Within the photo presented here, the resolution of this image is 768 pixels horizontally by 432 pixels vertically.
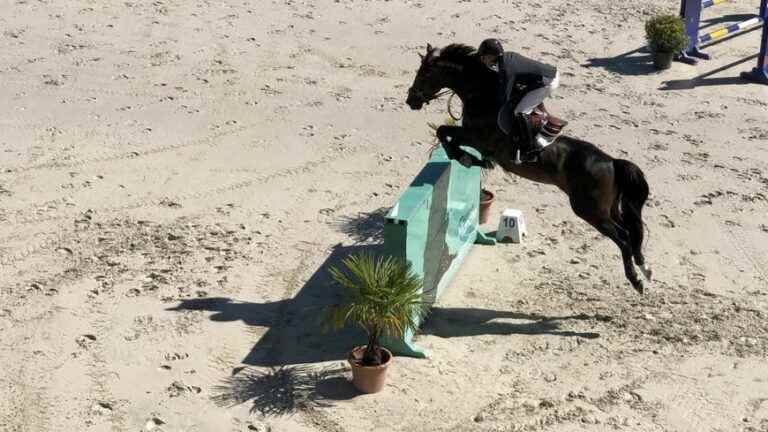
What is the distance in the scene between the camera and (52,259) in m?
10.5

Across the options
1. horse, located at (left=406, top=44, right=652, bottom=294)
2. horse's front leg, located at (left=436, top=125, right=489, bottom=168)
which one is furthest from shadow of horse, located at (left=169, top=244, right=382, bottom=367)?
horse, located at (left=406, top=44, right=652, bottom=294)

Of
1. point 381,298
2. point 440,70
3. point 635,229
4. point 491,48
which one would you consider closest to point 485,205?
point 635,229

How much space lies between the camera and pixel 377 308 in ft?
27.4

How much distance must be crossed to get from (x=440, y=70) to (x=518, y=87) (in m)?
0.69

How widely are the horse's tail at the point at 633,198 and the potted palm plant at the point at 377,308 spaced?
230 cm

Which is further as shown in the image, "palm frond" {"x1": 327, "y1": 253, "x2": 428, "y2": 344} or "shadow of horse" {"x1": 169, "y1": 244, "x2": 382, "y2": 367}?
"shadow of horse" {"x1": 169, "y1": 244, "x2": 382, "y2": 367}

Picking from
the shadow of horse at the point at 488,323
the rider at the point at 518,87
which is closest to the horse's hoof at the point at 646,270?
the shadow of horse at the point at 488,323

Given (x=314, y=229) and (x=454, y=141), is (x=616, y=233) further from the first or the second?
(x=314, y=229)

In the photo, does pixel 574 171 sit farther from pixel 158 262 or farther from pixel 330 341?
pixel 158 262

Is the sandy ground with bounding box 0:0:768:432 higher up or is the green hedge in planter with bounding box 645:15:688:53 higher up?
the green hedge in planter with bounding box 645:15:688:53

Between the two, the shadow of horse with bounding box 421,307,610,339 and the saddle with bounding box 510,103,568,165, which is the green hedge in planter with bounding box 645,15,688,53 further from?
the shadow of horse with bounding box 421,307,610,339

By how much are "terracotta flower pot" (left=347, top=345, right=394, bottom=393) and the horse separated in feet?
6.66

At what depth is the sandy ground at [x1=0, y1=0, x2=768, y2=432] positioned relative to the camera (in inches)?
340

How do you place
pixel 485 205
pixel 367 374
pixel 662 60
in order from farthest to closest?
pixel 662 60, pixel 485 205, pixel 367 374
